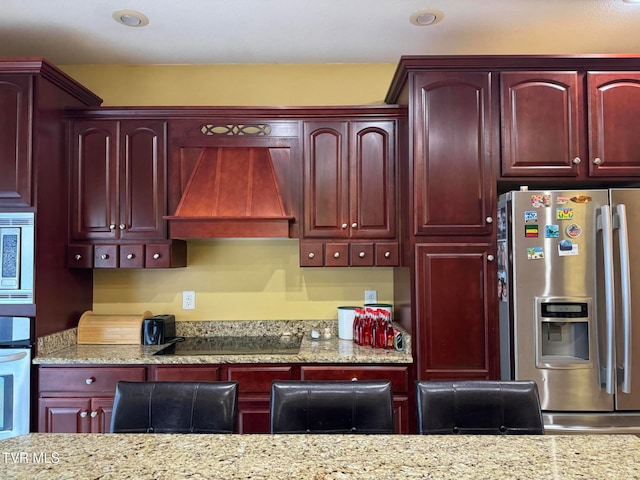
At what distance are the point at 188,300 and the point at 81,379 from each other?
83 centimetres

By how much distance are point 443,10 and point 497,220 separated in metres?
1.26

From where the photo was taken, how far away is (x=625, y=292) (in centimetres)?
211

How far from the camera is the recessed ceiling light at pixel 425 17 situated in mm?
2414

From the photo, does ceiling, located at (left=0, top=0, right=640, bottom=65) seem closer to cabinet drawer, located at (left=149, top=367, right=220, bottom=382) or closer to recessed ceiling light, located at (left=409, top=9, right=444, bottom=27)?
recessed ceiling light, located at (left=409, top=9, right=444, bottom=27)

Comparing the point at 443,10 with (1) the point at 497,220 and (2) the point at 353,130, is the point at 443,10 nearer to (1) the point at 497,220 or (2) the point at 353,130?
(2) the point at 353,130

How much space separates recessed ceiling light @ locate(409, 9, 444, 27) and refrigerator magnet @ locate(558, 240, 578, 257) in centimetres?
149

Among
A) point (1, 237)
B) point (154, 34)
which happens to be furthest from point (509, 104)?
point (1, 237)

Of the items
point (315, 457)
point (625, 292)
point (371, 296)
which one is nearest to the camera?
point (315, 457)

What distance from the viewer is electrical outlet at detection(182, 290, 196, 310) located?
9.78 feet

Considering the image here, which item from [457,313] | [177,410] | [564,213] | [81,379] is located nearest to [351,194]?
[457,313]

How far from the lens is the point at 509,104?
2.37 metres

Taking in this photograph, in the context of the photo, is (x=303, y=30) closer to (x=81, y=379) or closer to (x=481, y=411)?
(x=481, y=411)

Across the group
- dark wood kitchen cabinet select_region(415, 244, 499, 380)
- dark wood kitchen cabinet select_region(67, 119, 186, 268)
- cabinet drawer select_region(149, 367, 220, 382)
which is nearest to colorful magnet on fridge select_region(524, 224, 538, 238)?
dark wood kitchen cabinet select_region(415, 244, 499, 380)

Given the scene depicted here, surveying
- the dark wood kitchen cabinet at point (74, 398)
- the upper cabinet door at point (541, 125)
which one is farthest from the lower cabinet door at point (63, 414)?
the upper cabinet door at point (541, 125)
